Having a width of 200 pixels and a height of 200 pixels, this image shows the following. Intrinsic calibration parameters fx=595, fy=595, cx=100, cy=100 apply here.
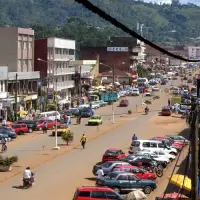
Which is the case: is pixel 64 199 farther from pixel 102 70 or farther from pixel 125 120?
pixel 102 70

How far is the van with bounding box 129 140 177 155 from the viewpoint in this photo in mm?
34156

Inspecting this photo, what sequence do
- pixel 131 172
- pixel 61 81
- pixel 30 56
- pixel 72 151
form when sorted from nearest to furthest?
pixel 131 172
pixel 72 151
pixel 30 56
pixel 61 81

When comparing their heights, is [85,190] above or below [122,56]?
below

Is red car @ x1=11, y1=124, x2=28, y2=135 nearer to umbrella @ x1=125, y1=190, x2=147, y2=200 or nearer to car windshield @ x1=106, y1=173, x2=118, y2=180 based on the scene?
car windshield @ x1=106, y1=173, x2=118, y2=180

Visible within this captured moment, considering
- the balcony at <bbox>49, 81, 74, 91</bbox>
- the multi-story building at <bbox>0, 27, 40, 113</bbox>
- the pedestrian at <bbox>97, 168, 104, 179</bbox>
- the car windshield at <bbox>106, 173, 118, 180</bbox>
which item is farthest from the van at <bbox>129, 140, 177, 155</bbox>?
the balcony at <bbox>49, 81, 74, 91</bbox>

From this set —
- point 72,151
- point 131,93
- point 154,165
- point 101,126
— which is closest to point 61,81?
point 131,93

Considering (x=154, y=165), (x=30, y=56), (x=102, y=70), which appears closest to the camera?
(x=154, y=165)

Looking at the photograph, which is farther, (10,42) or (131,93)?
(131,93)

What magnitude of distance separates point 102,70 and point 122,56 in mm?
7216

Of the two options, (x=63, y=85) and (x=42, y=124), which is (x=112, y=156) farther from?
(x=63, y=85)

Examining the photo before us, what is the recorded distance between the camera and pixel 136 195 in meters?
22.6

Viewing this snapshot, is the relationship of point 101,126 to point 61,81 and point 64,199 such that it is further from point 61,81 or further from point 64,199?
point 64,199

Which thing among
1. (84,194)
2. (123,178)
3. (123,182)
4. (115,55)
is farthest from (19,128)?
(115,55)

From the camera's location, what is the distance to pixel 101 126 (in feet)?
170
